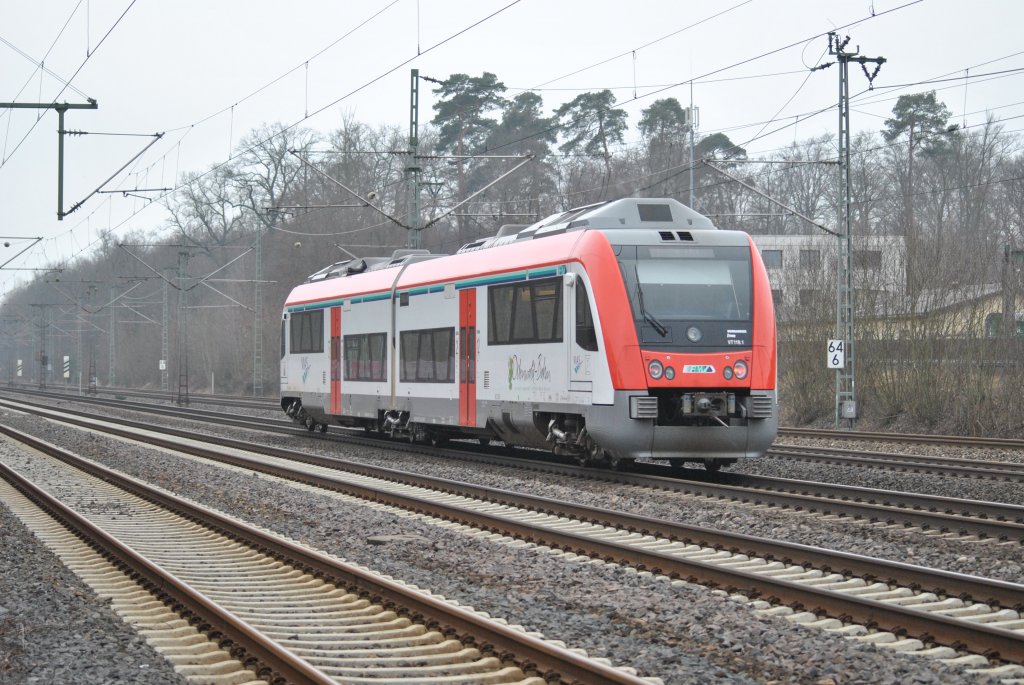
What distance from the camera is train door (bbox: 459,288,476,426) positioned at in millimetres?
19500

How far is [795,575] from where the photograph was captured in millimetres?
9195

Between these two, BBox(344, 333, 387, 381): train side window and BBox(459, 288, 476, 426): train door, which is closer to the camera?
BBox(459, 288, 476, 426): train door

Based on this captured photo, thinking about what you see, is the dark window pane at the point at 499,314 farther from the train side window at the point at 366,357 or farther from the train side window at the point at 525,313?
the train side window at the point at 366,357

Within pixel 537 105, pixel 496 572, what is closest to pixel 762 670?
pixel 496 572

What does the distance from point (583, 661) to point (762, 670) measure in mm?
1036

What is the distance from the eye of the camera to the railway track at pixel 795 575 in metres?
7.10

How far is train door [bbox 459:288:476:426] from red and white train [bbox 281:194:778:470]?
3 cm

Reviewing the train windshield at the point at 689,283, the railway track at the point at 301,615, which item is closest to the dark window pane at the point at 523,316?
the train windshield at the point at 689,283

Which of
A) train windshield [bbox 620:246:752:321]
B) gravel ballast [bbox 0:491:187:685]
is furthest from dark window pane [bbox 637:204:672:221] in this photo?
gravel ballast [bbox 0:491:187:685]

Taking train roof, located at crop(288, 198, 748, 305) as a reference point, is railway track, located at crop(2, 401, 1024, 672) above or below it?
below

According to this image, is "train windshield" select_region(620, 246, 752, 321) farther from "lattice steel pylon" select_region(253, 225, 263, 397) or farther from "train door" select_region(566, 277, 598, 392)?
"lattice steel pylon" select_region(253, 225, 263, 397)

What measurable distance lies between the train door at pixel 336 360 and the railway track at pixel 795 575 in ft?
36.6

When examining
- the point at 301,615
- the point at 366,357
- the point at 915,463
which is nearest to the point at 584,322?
the point at 915,463

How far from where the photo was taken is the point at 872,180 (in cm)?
6047
